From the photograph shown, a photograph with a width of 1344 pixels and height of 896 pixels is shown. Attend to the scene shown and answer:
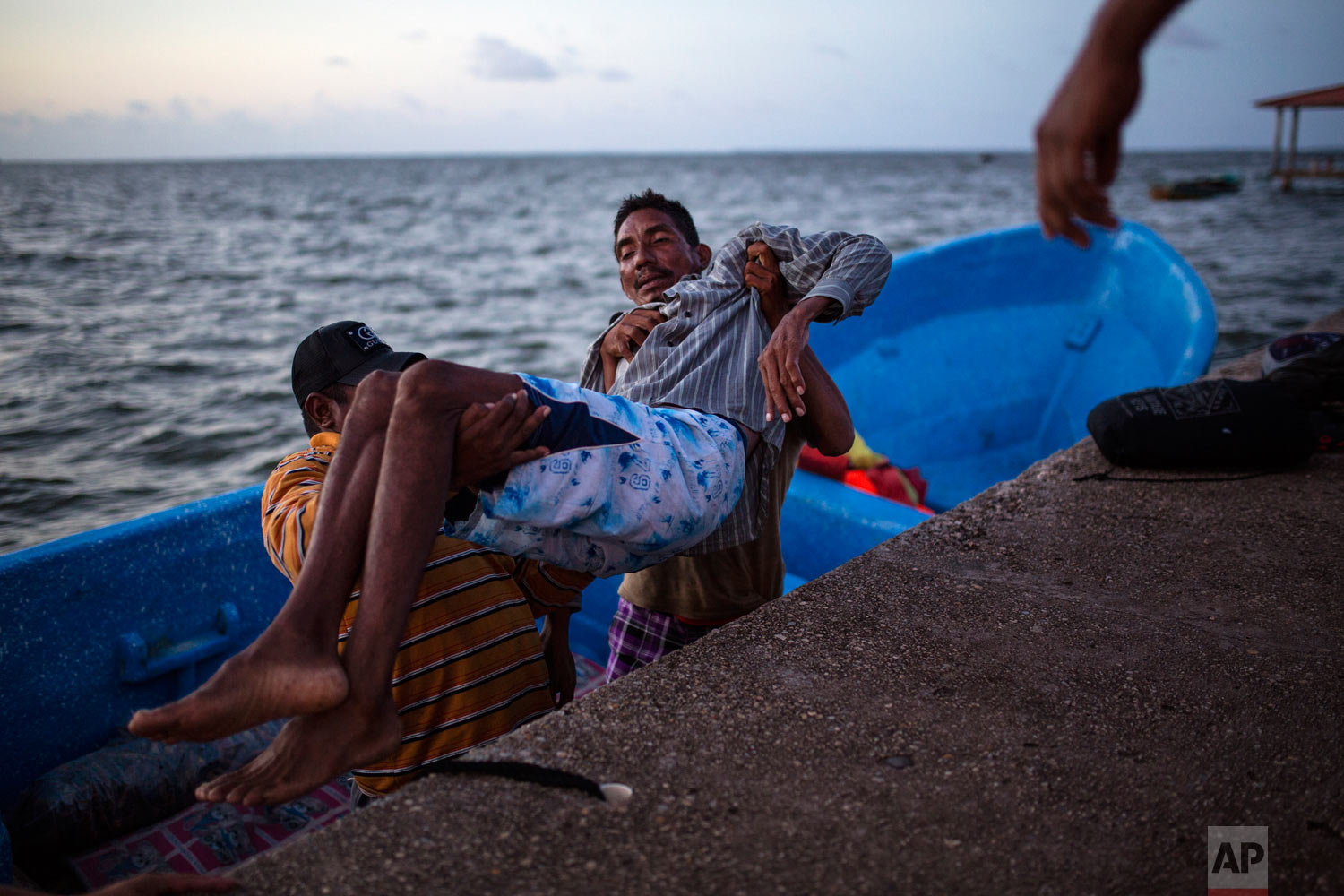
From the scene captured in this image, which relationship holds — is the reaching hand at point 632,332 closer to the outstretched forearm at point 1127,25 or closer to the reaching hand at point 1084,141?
the reaching hand at point 1084,141

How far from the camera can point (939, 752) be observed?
156cm

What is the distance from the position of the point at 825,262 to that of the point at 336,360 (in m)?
1.40

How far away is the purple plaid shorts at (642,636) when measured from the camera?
2.53 meters

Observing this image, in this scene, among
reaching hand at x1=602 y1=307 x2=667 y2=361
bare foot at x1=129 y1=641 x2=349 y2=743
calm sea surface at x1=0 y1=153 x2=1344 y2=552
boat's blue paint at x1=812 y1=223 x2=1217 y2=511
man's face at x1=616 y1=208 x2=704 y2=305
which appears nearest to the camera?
bare foot at x1=129 y1=641 x2=349 y2=743

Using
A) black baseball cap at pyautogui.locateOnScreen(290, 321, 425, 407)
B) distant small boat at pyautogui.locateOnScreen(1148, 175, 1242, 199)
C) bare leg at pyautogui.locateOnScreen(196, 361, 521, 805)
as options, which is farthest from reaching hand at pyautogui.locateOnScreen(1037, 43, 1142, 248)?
distant small boat at pyautogui.locateOnScreen(1148, 175, 1242, 199)

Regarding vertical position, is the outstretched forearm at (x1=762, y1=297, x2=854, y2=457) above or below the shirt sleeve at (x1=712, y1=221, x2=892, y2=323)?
below

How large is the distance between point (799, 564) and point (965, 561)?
1.57 metres

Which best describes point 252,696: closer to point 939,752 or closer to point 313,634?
point 313,634

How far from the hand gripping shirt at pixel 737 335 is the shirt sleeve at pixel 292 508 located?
844 millimetres

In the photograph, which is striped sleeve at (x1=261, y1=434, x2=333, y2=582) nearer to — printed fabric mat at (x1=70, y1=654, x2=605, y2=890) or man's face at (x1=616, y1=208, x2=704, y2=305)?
printed fabric mat at (x1=70, y1=654, x2=605, y2=890)

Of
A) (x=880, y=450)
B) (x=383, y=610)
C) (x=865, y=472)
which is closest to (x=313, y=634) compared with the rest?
(x=383, y=610)

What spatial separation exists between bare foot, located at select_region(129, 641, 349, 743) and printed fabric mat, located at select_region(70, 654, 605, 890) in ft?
3.90

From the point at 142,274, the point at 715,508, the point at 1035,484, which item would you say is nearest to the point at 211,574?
the point at 715,508

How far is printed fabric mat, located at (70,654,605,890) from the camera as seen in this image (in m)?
2.55
